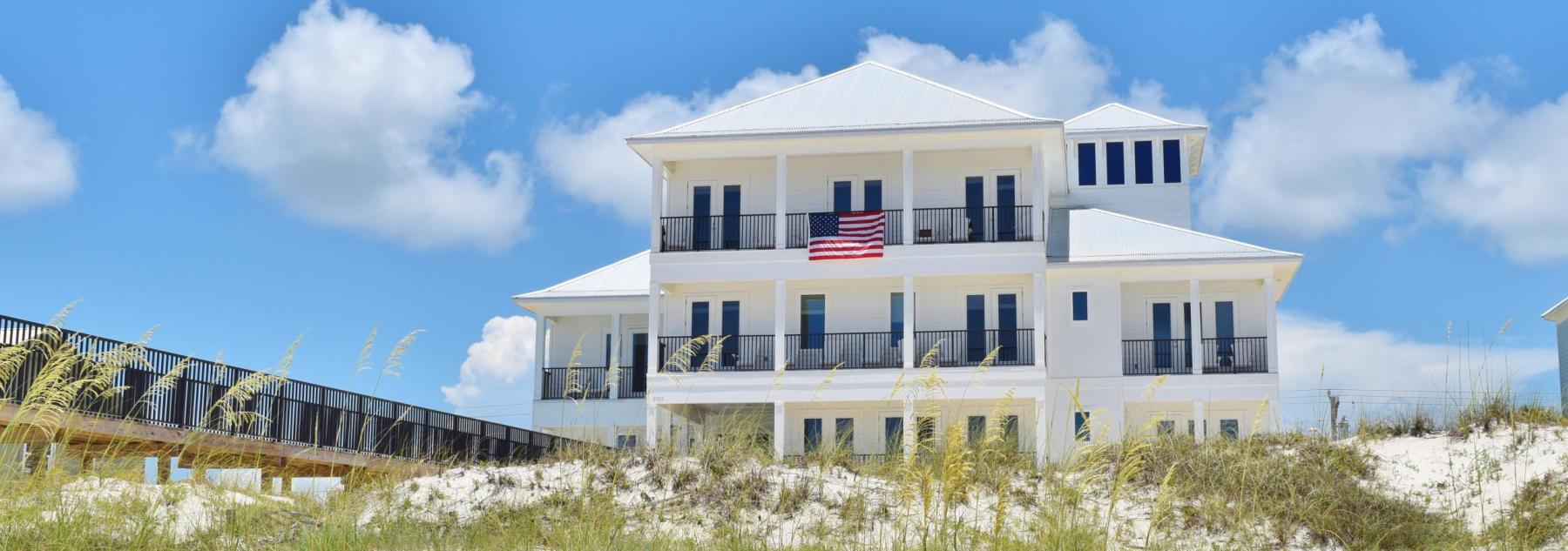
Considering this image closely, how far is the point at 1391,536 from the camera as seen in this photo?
46.5ft

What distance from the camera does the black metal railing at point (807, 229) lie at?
29758 mm

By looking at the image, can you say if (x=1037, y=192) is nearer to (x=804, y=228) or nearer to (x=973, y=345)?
(x=973, y=345)

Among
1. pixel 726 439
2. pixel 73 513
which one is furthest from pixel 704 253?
pixel 73 513

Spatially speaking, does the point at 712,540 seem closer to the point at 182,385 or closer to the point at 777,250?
the point at 182,385

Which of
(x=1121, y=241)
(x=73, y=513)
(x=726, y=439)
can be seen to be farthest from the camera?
(x=1121, y=241)

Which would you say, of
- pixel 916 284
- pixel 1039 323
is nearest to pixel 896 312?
pixel 916 284

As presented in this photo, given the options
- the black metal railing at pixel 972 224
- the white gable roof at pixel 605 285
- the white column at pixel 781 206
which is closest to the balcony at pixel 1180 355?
the black metal railing at pixel 972 224

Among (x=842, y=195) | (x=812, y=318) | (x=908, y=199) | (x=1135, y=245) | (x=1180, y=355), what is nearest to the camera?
(x=908, y=199)

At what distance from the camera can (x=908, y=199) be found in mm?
29078

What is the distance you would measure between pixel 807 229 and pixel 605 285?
8.26 metres

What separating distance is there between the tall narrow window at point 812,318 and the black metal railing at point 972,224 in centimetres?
262

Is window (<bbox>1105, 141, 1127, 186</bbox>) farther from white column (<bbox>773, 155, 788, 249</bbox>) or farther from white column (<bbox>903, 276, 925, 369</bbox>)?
white column (<bbox>773, 155, 788, 249</bbox>)

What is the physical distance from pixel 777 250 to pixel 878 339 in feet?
9.66

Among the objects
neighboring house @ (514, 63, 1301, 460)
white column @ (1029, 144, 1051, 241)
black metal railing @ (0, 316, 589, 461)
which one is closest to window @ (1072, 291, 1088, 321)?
neighboring house @ (514, 63, 1301, 460)
